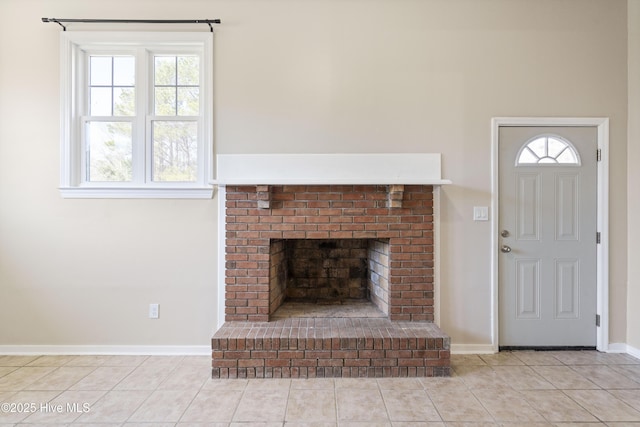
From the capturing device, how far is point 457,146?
9.05 ft

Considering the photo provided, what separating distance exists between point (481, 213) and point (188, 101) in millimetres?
2685

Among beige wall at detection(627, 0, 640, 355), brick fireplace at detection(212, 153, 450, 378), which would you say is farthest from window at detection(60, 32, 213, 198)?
beige wall at detection(627, 0, 640, 355)

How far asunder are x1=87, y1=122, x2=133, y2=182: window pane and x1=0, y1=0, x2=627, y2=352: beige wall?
0.84 feet

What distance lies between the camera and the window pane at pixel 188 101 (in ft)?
9.39

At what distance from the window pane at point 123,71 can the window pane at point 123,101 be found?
0.18ft

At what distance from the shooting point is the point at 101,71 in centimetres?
288

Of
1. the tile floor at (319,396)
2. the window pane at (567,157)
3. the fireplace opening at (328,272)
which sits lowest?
the tile floor at (319,396)

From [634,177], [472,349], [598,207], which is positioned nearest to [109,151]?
[472,349]

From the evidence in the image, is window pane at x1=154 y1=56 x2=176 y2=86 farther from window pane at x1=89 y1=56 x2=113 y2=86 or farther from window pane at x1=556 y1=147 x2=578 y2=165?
window pane at x1=556 y1=147 x2=578 y2=165

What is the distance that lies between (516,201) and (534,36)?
1383mm

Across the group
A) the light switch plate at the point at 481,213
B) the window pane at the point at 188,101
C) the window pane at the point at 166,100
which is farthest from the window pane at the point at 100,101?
the light switch plate at the point at 481,213

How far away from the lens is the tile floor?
1.89m

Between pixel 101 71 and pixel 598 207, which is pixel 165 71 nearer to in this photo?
pixel 101 71

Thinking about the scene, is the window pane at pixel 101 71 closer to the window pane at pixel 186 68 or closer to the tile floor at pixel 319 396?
the window pane at pixel 186 68
